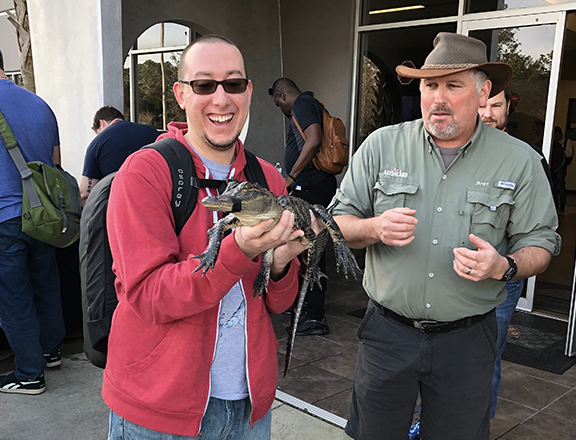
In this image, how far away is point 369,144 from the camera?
261 centimetres

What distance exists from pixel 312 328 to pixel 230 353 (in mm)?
3737

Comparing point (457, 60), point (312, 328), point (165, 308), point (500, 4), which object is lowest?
point (312, 328)

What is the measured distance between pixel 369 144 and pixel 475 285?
83 cm

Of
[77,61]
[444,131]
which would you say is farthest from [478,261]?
[77,61]

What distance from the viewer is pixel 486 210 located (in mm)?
2322

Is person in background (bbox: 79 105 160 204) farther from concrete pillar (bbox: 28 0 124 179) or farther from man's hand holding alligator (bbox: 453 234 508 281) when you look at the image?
man's hand holding alligator (bbox: 453 234 508 281)

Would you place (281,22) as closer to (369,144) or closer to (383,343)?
(369,144)

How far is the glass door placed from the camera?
589cm

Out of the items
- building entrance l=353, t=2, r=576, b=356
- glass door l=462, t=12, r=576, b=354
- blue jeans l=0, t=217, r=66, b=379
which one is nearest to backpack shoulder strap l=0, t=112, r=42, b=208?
blue jeans l=0, t=217, r=66, b=379

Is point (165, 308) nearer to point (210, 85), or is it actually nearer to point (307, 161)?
point (210, 85)

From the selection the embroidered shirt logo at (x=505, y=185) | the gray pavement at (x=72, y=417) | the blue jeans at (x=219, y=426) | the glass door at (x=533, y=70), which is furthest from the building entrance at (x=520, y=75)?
the blue jeans at (x=219, y=426)

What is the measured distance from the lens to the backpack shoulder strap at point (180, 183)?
1.57 metres

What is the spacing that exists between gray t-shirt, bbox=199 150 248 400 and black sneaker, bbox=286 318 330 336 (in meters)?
3.65

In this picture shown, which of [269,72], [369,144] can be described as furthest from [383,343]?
[269,72]
